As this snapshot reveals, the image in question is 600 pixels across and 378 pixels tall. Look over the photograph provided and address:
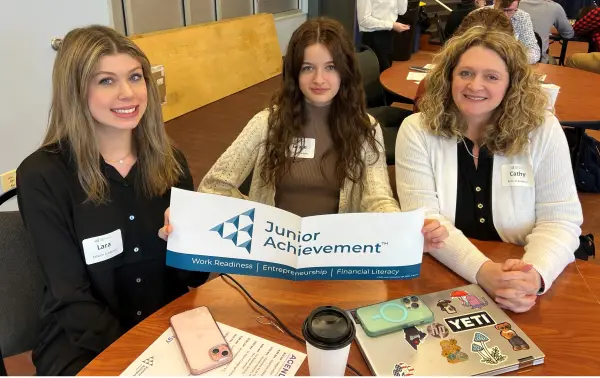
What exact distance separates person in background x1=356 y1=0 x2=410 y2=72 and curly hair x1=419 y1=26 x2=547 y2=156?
10.2 ft

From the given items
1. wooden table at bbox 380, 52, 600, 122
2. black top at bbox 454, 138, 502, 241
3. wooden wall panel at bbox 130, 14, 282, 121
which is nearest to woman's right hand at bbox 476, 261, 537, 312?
black top at bbox 454, 138, 502, 241

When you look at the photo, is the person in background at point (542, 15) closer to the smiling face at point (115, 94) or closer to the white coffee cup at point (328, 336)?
the smiling face at point (115, 94)

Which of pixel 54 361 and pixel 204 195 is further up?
pixel 204 195

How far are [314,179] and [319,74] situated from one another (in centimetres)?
40

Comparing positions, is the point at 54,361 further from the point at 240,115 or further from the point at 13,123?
the point at 240,115

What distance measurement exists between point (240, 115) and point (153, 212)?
385 centimetres

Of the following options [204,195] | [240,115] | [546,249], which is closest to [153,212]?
[204,195]

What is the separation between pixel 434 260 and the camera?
142 cm

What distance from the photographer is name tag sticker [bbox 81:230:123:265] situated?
4.49 ft

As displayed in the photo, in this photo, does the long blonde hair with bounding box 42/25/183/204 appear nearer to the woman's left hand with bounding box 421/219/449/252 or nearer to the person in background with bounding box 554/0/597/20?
the woman's left hand with bounding box 421/219/449/252

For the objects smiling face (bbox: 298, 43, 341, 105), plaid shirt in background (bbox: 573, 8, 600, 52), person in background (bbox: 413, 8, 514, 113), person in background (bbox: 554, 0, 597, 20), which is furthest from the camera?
person in background (bbox: 554, 0, 597, 20)

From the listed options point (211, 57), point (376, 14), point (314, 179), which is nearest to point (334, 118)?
point (314, 179)

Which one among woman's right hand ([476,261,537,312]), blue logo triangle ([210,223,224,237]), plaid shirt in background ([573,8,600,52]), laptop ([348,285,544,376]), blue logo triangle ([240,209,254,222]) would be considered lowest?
laptop ([348,285,544,376])

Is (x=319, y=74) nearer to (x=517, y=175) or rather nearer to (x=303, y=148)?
(x=303, y=148)
